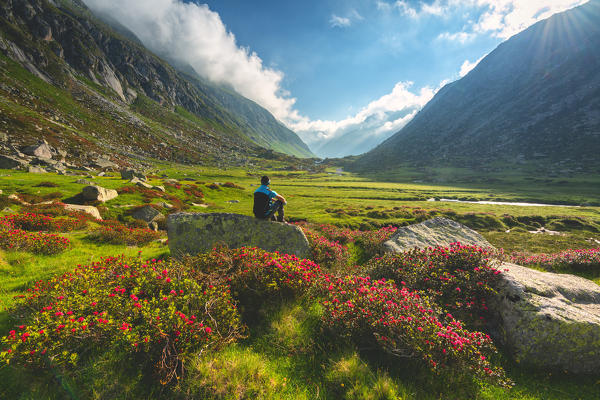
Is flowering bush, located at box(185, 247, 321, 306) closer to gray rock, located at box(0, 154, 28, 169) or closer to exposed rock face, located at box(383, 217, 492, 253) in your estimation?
exposed rock face, located at box(383, 217, 492, 253)

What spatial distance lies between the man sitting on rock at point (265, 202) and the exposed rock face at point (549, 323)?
29.3 feet

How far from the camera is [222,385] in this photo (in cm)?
415

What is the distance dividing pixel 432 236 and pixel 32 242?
21.3m

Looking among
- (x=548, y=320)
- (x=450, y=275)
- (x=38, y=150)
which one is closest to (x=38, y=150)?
(x=38, y=150)

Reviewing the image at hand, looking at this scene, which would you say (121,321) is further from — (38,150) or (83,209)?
(38,150)

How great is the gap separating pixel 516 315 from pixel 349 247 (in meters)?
9.57

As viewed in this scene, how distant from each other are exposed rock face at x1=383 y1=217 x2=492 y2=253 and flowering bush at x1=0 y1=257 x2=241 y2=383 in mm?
9921

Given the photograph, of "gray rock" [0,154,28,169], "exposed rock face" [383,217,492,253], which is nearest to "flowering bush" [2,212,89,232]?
"exposed rock face" [383,217,492,253]

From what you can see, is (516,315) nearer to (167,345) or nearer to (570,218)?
(167,345)

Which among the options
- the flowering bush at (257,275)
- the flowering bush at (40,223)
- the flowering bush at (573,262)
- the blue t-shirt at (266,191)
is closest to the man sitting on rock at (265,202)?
the blue t-shirt at (266,191)

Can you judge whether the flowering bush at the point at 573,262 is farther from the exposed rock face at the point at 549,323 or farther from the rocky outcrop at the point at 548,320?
the exposed rock face at the point at 549,323

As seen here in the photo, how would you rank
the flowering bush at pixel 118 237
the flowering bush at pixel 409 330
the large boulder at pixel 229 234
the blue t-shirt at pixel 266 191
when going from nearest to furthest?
the flowering bush at pixel 409 330 → the large boulder at pixel 229 234 → the blue t-shirt at pixel 266 191 → the flowering bush at pixel 118 237

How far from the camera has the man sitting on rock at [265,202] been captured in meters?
11.3

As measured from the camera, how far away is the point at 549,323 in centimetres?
581
